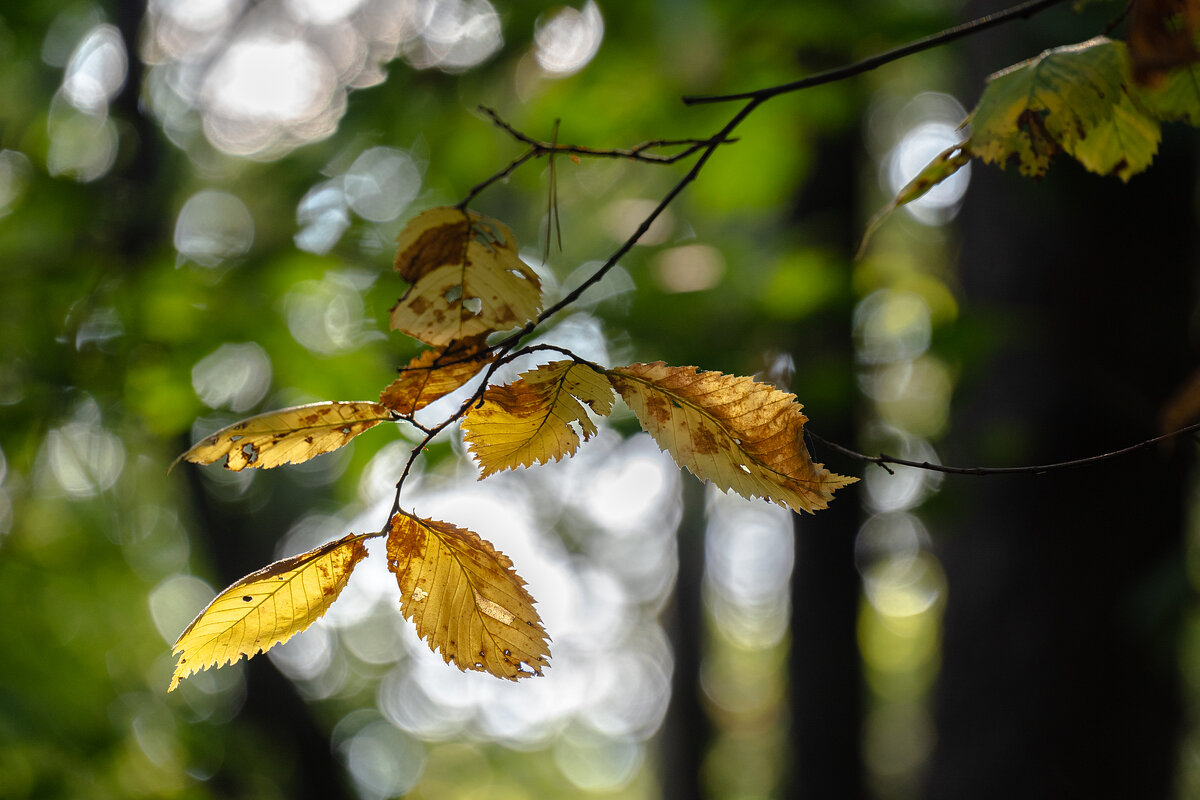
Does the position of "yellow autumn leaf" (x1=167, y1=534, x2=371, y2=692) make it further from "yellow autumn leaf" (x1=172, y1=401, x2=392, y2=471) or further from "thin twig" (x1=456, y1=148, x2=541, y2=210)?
"thin twig" (x1=456, y1=148, x2=541, y2=210)

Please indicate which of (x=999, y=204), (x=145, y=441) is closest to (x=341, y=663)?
(x=145, y=441)

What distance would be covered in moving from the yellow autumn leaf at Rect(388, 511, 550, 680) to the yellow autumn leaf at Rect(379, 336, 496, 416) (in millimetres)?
73

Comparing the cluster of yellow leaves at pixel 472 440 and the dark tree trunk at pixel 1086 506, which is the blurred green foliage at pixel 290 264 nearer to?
the dark tree trunk at pixel 1086 506

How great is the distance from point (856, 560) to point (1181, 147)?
166cm

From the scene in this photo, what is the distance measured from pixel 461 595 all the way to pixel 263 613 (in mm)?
114

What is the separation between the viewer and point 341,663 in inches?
340

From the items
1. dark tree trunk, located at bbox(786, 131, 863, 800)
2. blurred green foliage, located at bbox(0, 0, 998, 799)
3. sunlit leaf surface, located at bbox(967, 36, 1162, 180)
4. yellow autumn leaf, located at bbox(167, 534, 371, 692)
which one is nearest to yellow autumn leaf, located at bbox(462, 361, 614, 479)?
yellow autumn leaf, located at bbox(167, 534, 371, 692)

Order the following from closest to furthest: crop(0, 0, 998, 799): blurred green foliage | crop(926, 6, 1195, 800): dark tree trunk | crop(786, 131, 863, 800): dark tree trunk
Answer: crop(0, 0, 998, 799): blurred green foliage, crop(926, 6, 1195, 800): dark tree trunk, crop(786, 131, 863, 800): dark tree trunk

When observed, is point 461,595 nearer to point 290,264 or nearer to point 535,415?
point 535,415

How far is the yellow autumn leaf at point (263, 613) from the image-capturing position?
41 cm

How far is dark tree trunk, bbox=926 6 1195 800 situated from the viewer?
5.91 feet

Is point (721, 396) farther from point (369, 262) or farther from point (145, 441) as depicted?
point (145, 441)

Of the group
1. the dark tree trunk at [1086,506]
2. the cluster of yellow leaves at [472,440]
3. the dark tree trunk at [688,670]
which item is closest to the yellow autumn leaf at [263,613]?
the cluster of yellow leaves at [472,440]

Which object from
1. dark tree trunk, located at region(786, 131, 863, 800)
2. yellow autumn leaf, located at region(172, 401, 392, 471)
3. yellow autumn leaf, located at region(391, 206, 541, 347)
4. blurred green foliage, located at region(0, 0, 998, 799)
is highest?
yellow autumn leaf, located at region(391, 206, 541, 347)
